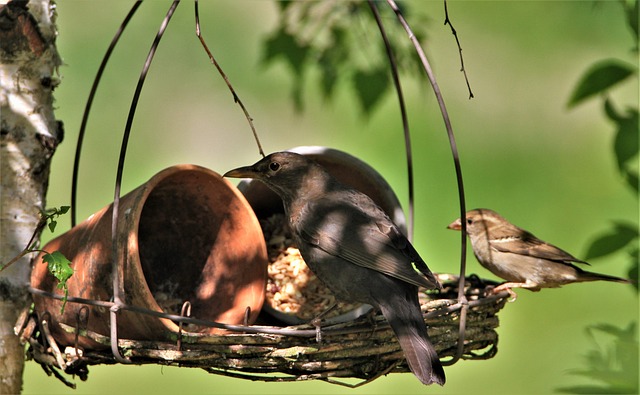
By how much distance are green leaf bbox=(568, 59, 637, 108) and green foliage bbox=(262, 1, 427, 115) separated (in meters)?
1.60

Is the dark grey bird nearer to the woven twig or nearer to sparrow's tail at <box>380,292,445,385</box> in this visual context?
sparrow's tail at <box>380,292,445,385</box>

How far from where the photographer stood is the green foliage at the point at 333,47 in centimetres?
376

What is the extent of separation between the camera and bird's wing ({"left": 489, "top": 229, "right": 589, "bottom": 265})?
3793 mm

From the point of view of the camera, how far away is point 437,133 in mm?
7004

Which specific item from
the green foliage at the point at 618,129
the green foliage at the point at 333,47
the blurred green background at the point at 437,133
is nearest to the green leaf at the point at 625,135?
the green foliage at the point at 618,129

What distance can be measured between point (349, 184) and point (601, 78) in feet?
5.99

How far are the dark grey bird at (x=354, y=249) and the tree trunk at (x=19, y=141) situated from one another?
82 centimetres

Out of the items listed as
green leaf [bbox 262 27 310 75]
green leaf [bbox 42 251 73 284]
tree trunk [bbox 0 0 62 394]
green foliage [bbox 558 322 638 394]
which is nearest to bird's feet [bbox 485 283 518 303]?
green leaf [bbox 262 27 310 75]

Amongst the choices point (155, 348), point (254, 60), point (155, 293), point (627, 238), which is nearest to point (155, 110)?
point (254, 60)

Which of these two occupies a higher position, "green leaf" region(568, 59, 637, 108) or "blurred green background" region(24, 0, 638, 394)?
"blurred green background" region(24, 0, 638, 394)

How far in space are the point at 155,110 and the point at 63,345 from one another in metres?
4.58

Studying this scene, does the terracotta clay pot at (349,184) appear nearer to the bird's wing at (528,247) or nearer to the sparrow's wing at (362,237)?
the sparrow's wing at (362,237)

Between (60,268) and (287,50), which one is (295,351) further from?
(287,50)

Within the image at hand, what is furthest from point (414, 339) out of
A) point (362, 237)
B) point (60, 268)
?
point (60, 268)
